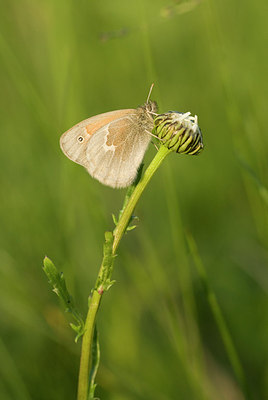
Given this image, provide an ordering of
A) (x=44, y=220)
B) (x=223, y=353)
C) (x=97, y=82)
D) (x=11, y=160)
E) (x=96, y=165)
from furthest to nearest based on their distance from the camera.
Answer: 1. (x=97, y=82)
2. (x=11, y=160)
3. (x=44, y=220)
4. (x=223, y=353)
5. (x=96, y=165)

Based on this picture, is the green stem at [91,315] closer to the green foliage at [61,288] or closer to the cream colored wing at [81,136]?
the green foliage at [61,288]

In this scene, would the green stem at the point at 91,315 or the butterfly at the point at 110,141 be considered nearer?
the green stem at the point at 91,315

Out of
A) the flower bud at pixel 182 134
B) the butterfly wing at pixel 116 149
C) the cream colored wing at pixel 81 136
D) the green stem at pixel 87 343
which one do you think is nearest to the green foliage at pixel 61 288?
the green stem at pixel 87 343

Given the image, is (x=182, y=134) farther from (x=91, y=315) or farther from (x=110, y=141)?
(x=91, y=315)

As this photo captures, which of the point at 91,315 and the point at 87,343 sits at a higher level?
the point at 91,315

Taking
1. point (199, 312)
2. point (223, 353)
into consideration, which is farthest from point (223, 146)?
point (223, 353)

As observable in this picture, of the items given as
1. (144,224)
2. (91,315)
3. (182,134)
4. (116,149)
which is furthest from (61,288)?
(144,224)

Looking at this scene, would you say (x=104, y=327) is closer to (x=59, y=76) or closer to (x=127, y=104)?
(x=59, y=76)
